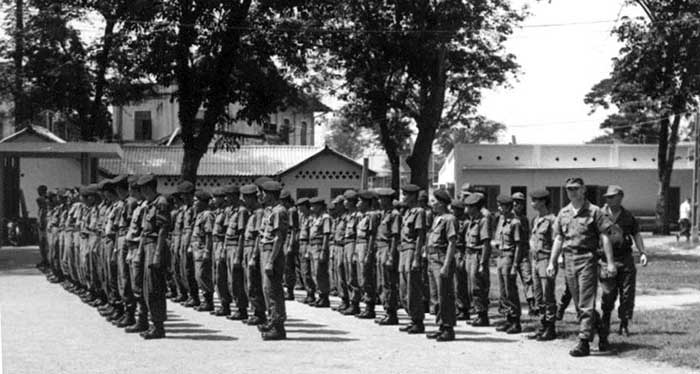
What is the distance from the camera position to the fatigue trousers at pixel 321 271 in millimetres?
16688

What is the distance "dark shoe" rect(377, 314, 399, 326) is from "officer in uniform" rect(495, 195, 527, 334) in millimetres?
1532

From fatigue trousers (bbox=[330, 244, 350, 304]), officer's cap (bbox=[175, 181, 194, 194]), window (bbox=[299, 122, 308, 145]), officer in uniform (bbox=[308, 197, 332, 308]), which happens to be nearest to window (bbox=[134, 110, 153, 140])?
window (bbox=[299, 122, 308, 145])

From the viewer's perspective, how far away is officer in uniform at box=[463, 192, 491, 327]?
13.7 metres

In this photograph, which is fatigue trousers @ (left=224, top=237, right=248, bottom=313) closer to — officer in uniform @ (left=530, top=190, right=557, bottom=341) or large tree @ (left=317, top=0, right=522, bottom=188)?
officer in uniform @ (left=530, top=190, right=557, bottom=341)

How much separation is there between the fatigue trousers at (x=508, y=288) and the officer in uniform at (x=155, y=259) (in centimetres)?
451

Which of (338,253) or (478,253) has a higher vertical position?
(478,253)

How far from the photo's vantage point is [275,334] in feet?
39.0

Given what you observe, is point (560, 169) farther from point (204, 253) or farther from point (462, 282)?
point (204, 253)

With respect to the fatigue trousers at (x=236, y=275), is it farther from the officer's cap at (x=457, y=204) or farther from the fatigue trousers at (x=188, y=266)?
the officer's cap at (x=457, y=204)

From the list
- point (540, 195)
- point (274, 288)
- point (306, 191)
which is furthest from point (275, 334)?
point (306, 191)

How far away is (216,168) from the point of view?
45062 mm

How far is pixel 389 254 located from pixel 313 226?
3441 millimetres

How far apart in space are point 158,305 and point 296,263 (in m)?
7.53

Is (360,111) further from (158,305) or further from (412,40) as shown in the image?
(158,305)
